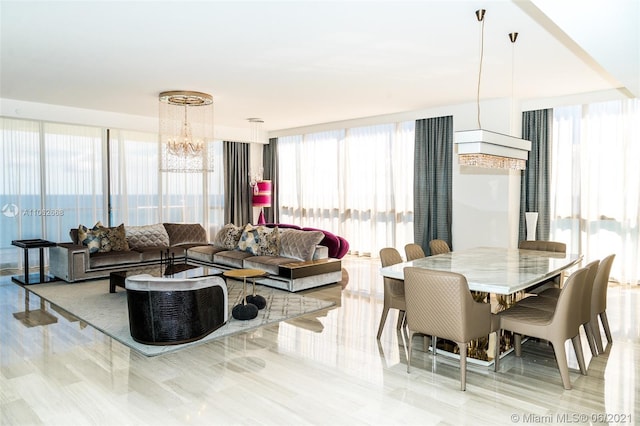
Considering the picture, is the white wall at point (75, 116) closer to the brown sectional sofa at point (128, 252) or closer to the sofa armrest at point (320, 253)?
the brown sectional sofa at point (128, 252)

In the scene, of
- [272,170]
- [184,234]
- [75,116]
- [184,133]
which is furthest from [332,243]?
[75,116]

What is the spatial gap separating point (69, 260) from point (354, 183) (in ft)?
16.8

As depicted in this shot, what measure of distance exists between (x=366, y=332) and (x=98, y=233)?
476 cm

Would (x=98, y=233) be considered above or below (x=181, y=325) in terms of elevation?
above

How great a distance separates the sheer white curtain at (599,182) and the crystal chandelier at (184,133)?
16.8 ft

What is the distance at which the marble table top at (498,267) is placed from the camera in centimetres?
324

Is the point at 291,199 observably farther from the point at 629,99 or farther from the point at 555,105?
the point at 629,99

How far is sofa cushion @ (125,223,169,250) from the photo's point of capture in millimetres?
7645

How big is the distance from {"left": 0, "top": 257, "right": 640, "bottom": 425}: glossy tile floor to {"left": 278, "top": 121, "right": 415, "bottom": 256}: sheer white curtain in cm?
437

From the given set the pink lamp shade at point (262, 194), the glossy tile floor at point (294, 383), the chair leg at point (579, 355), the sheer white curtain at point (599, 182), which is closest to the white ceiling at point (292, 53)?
the sheer white curtain at point (599, 182)

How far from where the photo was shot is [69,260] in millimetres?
6512

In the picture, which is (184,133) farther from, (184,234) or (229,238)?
(184,234)

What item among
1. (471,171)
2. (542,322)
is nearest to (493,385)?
(542,322)

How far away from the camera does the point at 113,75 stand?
531cm
